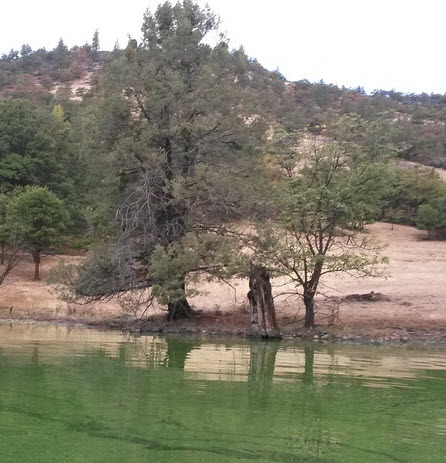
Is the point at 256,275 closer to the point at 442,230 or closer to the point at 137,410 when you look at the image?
the point at 137,410

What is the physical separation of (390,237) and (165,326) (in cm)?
3634

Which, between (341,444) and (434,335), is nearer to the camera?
(341,444)

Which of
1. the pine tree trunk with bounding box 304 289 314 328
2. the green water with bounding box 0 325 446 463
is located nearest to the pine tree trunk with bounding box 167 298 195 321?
the pine tree trunk with bounding box 304 289 314 328

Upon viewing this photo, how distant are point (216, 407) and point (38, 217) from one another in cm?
3530

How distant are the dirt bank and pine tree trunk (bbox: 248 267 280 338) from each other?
801 mm

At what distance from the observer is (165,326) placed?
995 inches

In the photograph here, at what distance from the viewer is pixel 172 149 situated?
25.9 meters

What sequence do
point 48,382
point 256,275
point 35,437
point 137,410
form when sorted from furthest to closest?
point 256,275, point 48,382, point 137,410, point 35,437

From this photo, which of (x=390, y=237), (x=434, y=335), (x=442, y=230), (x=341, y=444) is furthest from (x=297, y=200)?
(x=442, y=230)

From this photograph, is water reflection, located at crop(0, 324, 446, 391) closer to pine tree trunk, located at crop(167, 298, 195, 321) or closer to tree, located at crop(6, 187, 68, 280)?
pine tree trunk, located at crop(167, 298, 195, 321)

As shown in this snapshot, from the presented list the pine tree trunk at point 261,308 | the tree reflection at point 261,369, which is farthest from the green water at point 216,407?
the pine tree trunk at point 261,308

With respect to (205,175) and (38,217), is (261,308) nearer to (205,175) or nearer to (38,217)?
(205,175)

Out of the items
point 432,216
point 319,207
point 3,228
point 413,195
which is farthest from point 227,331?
point 413,195

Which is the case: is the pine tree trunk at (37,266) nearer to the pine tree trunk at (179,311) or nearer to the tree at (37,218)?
the tree at (37,218)
